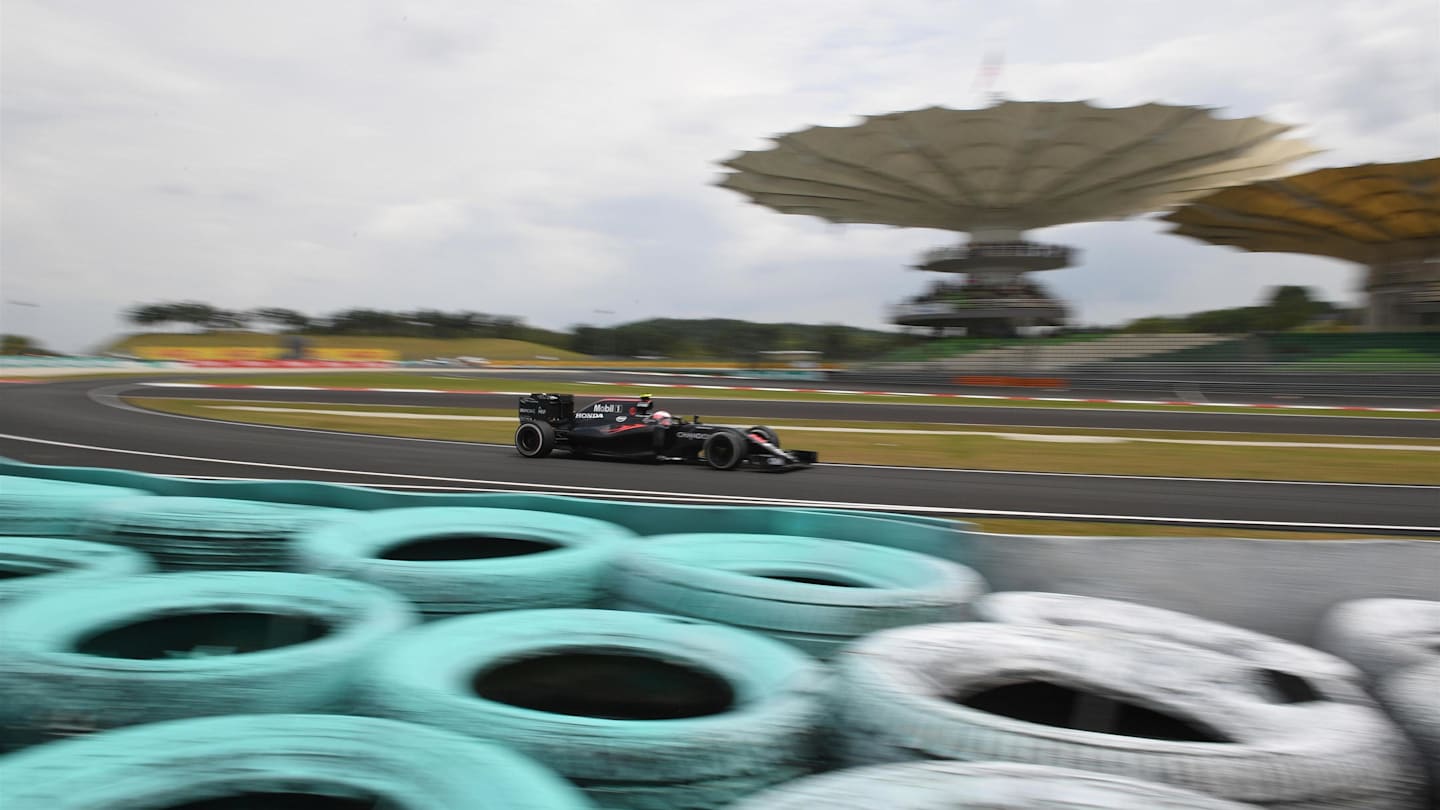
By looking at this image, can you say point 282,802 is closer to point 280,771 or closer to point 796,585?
point 280,771

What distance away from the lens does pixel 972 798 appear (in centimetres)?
205

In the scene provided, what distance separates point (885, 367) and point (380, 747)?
45421 mm

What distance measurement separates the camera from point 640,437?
11977 mm

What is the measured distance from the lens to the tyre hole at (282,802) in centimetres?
204

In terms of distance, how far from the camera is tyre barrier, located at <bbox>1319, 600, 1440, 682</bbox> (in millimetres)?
3479

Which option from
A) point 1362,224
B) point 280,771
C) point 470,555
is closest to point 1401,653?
point 280,771

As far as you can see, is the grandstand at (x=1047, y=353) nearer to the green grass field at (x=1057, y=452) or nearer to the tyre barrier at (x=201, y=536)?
the green grass field at (x=1057, y=452)

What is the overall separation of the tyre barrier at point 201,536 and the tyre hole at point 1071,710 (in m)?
3.18

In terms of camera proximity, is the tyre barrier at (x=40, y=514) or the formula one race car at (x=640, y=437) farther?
the formula one race car at (x=640, y=437)

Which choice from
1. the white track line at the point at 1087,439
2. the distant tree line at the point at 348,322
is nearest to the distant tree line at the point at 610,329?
the distant tree line at the point at 348,322

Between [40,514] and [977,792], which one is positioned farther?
[40,514]

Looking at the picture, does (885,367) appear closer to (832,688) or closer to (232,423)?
(232,423)

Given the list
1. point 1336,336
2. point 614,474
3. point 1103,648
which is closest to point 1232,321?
point 1336,336

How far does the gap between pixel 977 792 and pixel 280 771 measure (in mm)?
1627
